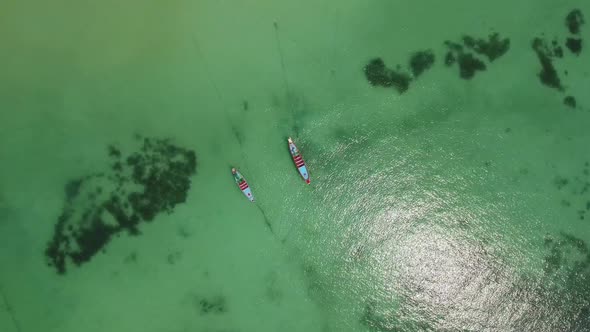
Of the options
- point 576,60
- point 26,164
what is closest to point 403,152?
point 576,60

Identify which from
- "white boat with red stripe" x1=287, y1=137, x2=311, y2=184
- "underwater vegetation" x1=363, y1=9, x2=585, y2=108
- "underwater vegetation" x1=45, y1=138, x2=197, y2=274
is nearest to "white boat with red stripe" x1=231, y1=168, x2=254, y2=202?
"underwater vegetation" x1=45, y1=138, x2=197, y2=274

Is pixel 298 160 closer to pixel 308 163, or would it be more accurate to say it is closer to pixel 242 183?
pixel 308 163

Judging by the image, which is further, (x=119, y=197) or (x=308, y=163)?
(x=308, y=163)

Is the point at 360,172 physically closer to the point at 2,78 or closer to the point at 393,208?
the point at 393,208

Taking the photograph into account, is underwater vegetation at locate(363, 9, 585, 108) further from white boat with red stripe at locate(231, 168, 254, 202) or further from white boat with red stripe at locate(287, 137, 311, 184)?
white boat with red stripe at locate(231, 168, 254, 202)

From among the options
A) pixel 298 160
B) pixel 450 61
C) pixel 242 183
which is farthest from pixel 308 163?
pixel 450 61

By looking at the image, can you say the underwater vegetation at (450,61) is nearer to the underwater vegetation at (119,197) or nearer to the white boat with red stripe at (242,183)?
the white boat with red stripe at (242,183)
